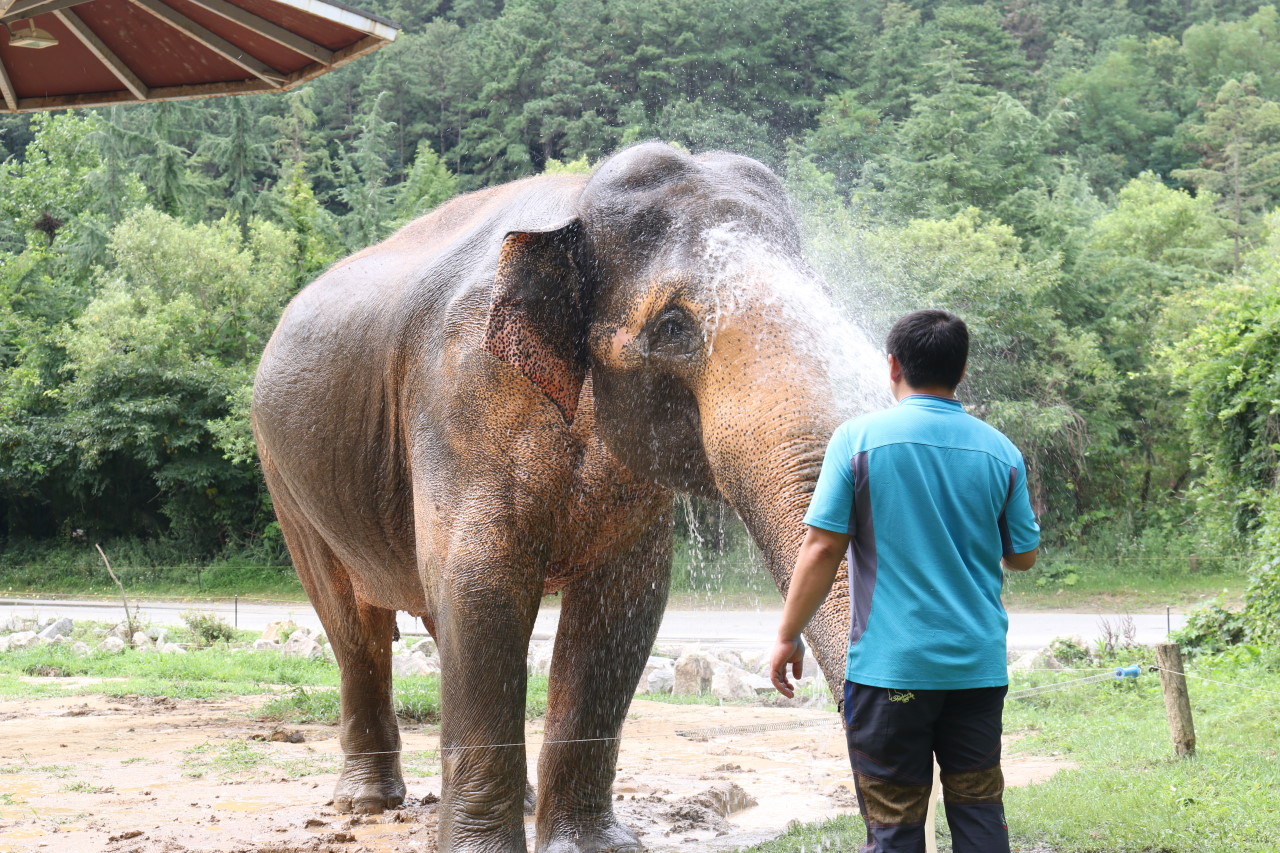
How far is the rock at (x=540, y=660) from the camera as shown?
11.1m

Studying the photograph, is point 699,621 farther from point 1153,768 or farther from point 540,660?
point 1153,768

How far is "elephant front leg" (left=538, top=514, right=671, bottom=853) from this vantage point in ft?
14.9

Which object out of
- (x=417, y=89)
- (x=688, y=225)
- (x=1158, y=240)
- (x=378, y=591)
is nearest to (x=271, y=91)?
(x=378, y=591)

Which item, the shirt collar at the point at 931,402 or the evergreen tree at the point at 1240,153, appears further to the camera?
the evergreen tree at the point at 1240,153

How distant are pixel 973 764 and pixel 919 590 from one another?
0.37 metres

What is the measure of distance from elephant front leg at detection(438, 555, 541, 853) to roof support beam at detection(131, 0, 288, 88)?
14.0ft

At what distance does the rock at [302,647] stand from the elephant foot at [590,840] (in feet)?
26.7

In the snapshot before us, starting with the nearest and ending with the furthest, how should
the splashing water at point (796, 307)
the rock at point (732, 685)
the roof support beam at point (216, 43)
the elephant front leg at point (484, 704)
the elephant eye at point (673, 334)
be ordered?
the splashing water at point (796, 307)
the elephant eye at point (673, 334)
the elephant front leg at point (484, 704)
the roof support beam at point (216, 43)
the rock at point (732, 685)

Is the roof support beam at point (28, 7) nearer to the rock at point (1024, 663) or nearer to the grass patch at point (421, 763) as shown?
the grass patch at point (421, 763)

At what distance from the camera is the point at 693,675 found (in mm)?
10656

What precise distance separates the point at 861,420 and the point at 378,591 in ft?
9.69

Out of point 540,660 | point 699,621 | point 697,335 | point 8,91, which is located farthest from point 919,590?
point 699,621

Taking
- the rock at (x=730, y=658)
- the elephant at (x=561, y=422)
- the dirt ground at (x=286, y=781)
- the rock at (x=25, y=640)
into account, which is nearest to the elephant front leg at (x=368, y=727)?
the dirt ground at (x=286, y=781)

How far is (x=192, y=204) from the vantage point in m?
33.2
